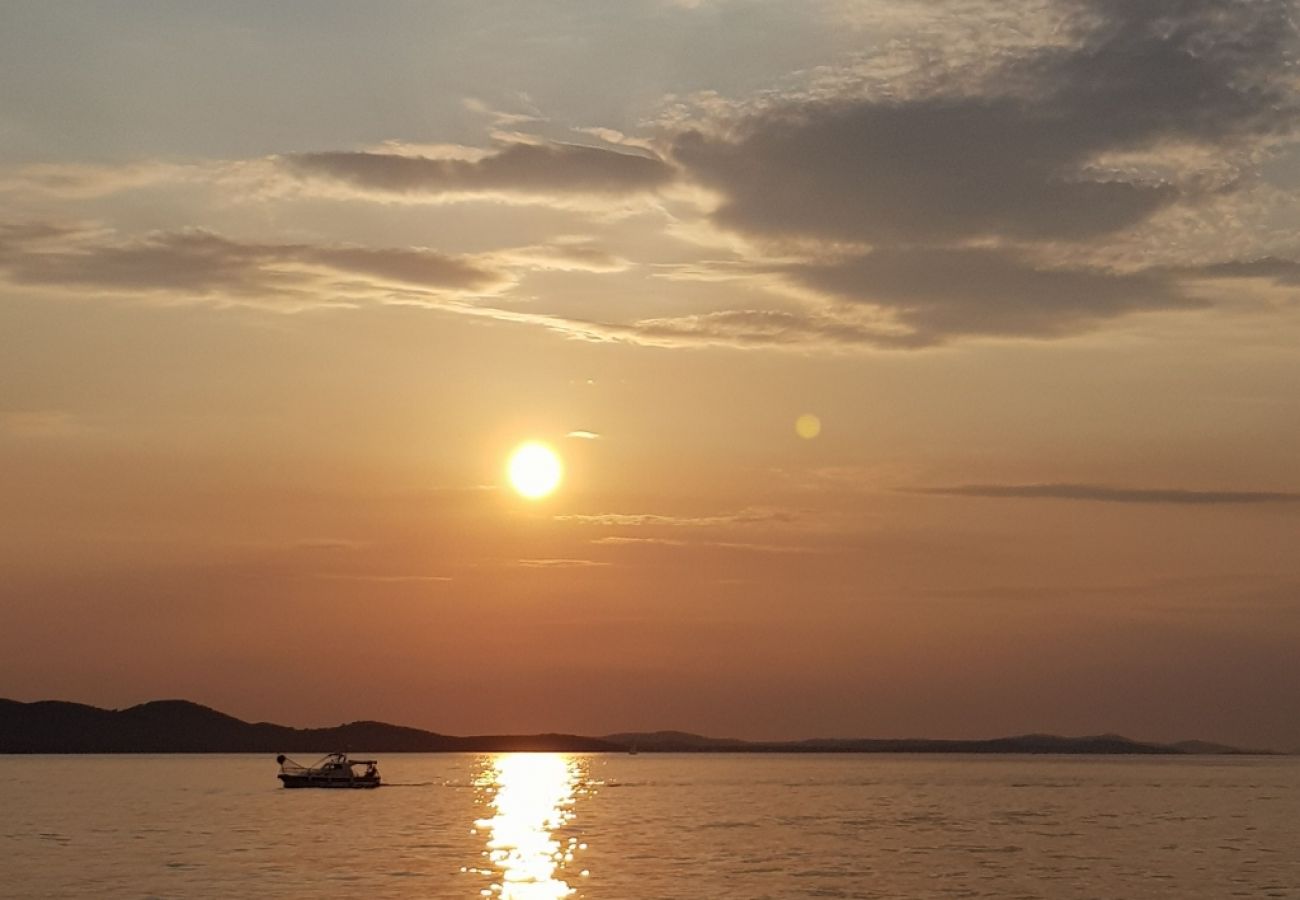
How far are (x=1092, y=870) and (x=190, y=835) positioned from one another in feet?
260

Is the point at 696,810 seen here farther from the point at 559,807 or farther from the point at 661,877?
the point at 661,877

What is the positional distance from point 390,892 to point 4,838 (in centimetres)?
5995

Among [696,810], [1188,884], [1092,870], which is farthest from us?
[696,810]

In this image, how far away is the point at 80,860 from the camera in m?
112

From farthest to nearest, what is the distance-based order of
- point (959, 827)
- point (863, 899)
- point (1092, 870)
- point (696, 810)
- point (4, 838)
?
point (696, 810) → point (959, 827) → point (4, 838) → point (1092, 870) → point (863, 899)

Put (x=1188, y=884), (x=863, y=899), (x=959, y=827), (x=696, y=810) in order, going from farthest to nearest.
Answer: (x=696, y=810) < (x=959, y=827) < (x=1188, y=884) < (x=863, y=899)

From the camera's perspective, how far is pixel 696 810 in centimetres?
18612

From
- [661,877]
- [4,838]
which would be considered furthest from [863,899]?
[4,838]

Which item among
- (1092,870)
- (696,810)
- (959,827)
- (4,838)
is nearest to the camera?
(1092,870)

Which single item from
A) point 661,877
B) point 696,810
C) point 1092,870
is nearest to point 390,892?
point 661,877

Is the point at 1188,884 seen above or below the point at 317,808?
below

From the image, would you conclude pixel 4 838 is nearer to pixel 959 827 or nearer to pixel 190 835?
pixel 190 835

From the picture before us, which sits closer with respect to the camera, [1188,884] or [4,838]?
[1188,884]

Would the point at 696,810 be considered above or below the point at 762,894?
above
